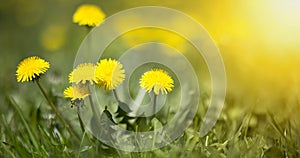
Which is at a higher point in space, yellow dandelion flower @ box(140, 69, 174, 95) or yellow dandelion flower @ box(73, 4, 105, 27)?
yellow dandelion flower @ box(73, 4, 105, 27)

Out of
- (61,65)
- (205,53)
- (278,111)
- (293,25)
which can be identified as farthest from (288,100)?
(61,65)

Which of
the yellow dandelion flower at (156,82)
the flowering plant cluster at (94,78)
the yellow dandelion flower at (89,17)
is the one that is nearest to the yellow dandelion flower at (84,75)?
the flowering plant cluster at (94,78)

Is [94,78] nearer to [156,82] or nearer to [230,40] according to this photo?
[156,82]

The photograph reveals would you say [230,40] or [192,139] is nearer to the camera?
[192,139]

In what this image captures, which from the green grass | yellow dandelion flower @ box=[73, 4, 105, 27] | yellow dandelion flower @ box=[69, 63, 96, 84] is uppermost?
yellow dandelion flower @ box=[73, 4, 105, 27]

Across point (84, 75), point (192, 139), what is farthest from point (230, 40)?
point (84, 75)

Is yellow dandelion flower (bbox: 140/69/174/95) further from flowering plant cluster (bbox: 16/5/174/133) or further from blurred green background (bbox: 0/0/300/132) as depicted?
blurred green background (bbox: 0/0/300/132)

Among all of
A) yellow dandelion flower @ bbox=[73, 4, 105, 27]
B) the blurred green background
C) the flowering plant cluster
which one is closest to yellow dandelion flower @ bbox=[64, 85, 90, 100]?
the flowering plant cluster
